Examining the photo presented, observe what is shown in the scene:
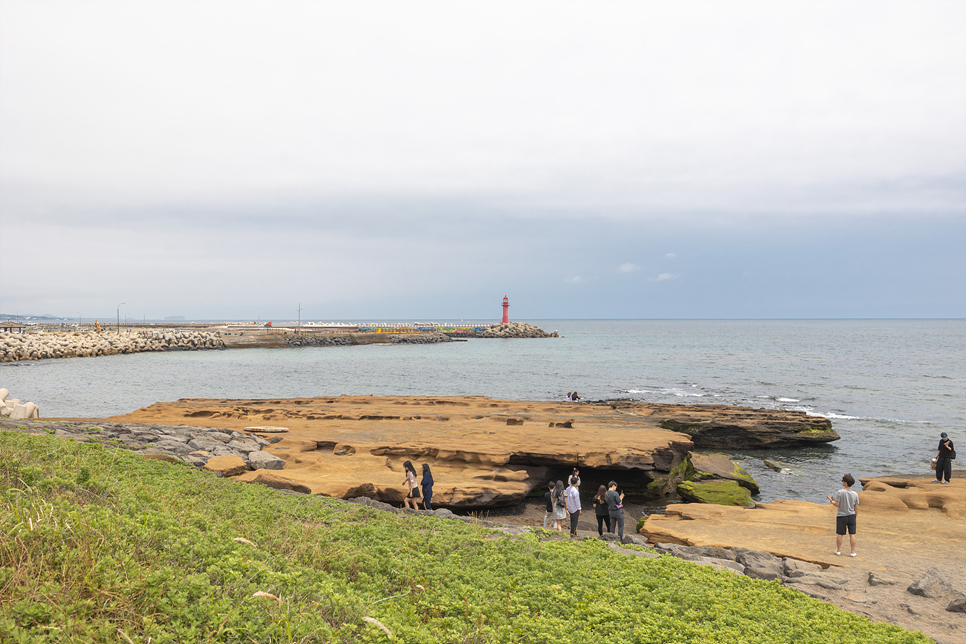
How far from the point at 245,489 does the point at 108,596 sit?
7.69 metres

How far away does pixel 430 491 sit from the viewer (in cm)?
1502

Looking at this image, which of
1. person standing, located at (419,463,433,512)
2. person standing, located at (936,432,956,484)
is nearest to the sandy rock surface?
person standing, located at (936,432,956,484)

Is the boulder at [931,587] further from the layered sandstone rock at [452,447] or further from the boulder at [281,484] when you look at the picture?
the boulder at [281,484]

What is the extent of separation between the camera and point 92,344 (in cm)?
7775

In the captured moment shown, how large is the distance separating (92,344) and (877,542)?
93.2m

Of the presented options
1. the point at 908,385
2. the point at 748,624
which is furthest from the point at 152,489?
the point at 908,385

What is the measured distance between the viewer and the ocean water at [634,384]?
29938mm

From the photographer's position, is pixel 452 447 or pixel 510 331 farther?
pixel 510 331

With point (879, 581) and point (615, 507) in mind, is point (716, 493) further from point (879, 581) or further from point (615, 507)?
point (879, 581)

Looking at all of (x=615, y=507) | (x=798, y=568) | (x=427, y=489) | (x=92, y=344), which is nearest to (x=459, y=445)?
(x=427, y=489)

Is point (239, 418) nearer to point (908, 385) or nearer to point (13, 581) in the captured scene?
point (13, 581)

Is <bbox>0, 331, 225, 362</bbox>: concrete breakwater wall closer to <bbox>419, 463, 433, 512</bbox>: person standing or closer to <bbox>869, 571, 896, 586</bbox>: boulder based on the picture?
<bbox>419, 463, 433, 512</bbox>: person standing

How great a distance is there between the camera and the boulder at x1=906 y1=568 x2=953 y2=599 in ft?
35.7

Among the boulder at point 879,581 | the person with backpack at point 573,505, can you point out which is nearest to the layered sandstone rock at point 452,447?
the person with backpack at point 573,505
